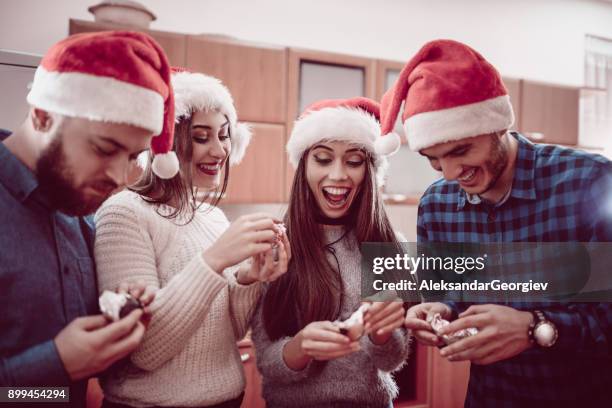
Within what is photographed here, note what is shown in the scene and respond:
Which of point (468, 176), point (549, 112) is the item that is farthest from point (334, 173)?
point (549, 112)

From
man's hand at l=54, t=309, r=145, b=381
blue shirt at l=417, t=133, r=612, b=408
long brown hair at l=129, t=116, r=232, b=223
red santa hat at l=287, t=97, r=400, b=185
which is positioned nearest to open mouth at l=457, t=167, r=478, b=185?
blue shirt at l=417, t=133, r=612, b=408

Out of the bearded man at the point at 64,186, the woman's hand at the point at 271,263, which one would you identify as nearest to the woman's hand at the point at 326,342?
the woman's hand at the point at 271,263

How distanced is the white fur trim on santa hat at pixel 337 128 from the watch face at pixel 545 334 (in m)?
0.63

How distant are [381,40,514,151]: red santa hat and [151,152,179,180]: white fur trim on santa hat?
0.53 m

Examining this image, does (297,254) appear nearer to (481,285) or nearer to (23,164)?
(481,285)

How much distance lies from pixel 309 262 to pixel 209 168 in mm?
364

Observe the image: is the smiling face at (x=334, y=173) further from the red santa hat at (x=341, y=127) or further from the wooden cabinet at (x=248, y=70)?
the wooden cabinet at (x=248, y=70)

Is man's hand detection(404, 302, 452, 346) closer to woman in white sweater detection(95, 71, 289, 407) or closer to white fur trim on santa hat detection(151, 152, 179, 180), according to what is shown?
woman in white sweater detection(95, 71, 289, 407)

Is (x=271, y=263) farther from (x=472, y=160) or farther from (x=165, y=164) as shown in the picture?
(x=472, y=160)

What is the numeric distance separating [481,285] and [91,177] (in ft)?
2.93

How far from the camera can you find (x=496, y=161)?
1.05 m

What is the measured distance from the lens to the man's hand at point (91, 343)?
2.29ft

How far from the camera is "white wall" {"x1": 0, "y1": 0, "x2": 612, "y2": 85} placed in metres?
2.58

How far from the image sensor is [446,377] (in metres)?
2.57
